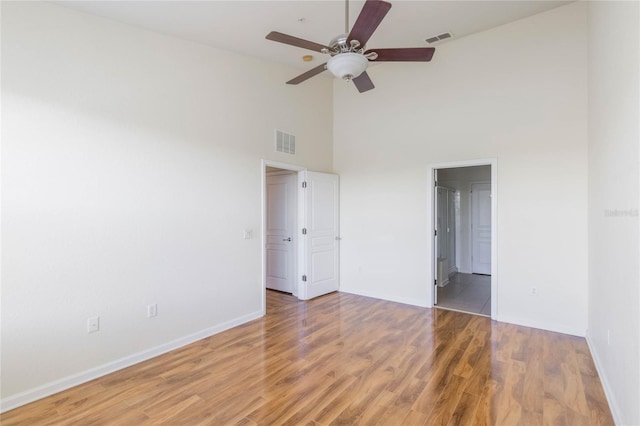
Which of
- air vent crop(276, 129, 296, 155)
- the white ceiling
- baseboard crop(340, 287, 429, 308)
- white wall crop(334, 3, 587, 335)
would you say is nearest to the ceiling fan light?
the white ceiling

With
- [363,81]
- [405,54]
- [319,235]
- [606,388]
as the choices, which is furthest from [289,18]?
[606,388]

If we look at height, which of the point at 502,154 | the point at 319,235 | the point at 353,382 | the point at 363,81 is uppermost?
the point at 363,81

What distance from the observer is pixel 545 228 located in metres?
3.80

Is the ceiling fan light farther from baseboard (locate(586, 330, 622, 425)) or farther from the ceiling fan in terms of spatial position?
baseboard (locate(586, 330, 622, 425))

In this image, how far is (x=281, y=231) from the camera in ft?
18.1

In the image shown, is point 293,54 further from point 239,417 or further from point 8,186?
point 239,417

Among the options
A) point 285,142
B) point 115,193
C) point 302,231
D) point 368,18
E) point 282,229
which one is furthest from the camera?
point 282,229

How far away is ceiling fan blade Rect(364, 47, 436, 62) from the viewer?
99.1 inches

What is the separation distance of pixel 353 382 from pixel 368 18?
285 cm

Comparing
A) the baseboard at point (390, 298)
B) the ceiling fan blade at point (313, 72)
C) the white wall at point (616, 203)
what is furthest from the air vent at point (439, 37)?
the baseboard at point (390, 298)

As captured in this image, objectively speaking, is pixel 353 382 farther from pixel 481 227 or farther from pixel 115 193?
pixel 481 227

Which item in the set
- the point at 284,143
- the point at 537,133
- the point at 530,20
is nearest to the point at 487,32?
the point at 530,20

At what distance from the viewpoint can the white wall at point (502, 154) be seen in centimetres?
364

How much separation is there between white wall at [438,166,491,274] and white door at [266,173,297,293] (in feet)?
12.4
